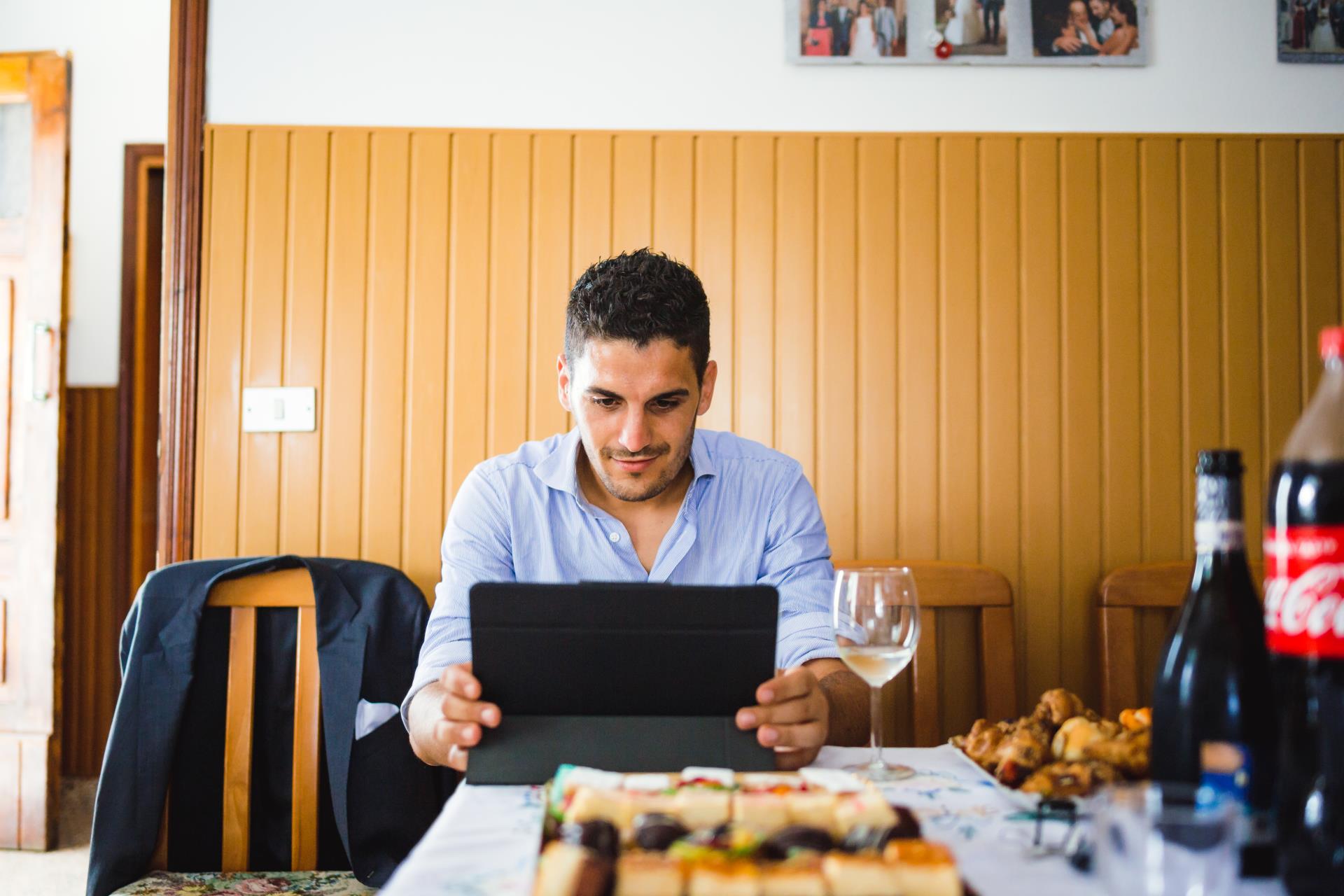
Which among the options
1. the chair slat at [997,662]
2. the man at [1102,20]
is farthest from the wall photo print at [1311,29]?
the chair slat at [997,662]

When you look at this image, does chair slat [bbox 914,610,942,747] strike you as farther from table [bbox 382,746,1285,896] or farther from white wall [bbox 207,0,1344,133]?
white wall [bbox 207,0,1344,133]

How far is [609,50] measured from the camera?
2.21m

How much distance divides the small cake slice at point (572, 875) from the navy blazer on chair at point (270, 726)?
1140 millimetres

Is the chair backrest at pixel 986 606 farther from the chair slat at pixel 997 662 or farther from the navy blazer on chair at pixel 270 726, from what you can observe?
the navy blazer on chair at pixel 270 726

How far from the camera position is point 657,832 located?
588 mm

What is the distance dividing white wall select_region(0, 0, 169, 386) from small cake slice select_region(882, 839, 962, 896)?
10.9ft

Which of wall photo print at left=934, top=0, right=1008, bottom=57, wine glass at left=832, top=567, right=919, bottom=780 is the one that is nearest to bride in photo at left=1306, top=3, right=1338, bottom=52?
wall photo print at left=934, top=0, right=1008, bottom=57

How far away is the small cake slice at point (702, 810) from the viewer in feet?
2.04

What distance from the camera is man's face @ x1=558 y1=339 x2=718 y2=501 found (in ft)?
4.57

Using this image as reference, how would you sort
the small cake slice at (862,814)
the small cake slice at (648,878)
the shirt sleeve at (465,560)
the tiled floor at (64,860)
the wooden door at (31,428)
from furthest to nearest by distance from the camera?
1. the wooden door at (31,428)
2. the tiled floor at (64,860)
3. the shirt sleeve at (465,560)
4. the small cake slice at (862,814)
5. the small cake slice at (648,878)

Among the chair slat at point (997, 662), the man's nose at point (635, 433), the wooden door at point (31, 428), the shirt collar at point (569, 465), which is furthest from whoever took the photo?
the wooden door at point (31, 428)

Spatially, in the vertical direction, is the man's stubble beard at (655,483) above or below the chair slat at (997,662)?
above

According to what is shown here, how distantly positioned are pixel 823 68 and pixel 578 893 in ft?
6.78

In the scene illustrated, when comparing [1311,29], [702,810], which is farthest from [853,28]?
[702,810]
